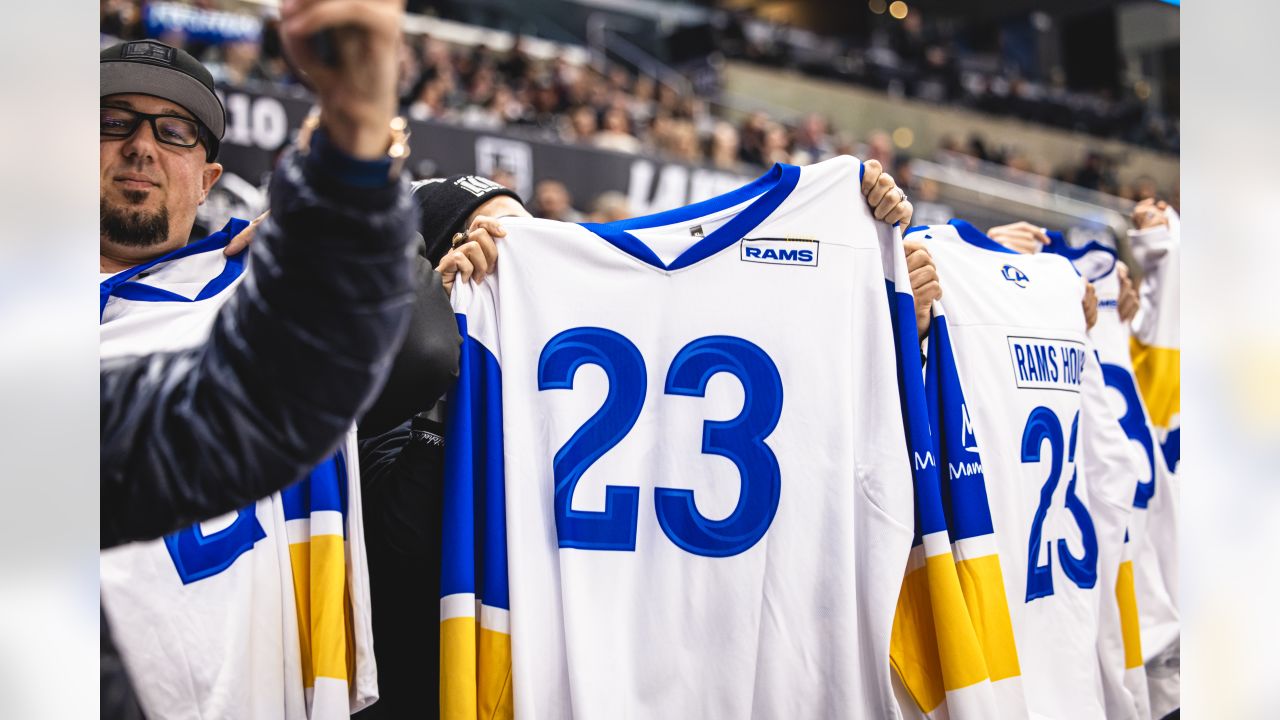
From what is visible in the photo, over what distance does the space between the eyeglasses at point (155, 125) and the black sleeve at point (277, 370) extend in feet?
2.66

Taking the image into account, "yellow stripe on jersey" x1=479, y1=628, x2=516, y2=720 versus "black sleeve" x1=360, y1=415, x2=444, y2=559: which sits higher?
"black sleeve" x1=360, y1=415, x2=444, y2=559

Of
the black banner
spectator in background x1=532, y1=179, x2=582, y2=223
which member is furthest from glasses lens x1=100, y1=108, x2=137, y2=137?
spectator in background x1=532, y1=179, x2=582, y2=223

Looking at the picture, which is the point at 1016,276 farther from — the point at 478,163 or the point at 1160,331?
the point at 478,163

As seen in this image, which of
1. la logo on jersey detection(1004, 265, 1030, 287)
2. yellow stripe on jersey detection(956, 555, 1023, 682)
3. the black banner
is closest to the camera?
yellow stripe on jersey detection(956, 555, 1023, 682)

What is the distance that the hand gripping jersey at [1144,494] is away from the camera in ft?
8.38

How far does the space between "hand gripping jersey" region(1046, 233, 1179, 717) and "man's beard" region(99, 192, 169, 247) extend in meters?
1.91

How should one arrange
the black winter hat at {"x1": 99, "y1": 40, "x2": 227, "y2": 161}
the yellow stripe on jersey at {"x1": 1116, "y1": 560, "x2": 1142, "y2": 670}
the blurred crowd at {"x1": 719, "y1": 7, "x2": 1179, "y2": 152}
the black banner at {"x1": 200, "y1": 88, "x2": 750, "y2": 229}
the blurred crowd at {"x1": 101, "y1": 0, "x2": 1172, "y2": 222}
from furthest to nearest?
the blurred crowd at {"x1": 719, "y1": 7, "x2": 1179, "y2": 152}, the blurred crowd at {"x1": 101, "y1": 0, "x2": 1172, "y2": 222}, the black banner at {"x1": 200, "y1": 88, "x2": 750, "y2": 229}, the yellow stripe on jersey at {"x1": 1116, "y1": 560, "x2": 1142, "y2": 670}, the black winter hat at {"x1": 99, "y1": 40, "x2": 227, "y2": 161}

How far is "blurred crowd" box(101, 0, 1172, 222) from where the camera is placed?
6809mm

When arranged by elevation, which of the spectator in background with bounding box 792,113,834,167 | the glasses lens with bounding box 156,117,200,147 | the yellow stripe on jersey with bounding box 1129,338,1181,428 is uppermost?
the spectator in background with bounding box 792,113,834,167

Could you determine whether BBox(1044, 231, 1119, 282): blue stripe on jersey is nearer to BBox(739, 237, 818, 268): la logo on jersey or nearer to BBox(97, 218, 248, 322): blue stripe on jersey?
→ BBox(739, 237, 818, 268): la logo on jersey

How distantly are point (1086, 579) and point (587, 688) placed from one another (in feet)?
3.47

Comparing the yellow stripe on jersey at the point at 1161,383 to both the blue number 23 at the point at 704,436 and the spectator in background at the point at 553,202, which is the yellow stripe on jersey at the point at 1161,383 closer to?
the blue number 23 at the point at 704,436
